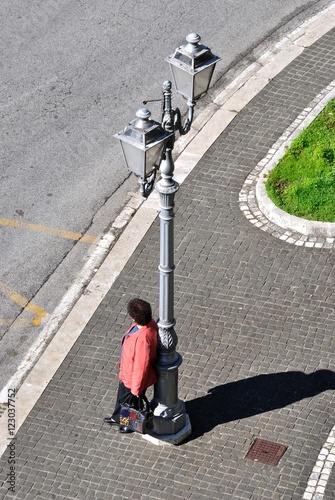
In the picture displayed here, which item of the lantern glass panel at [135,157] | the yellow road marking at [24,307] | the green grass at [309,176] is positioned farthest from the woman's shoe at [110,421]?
the green grass at [309,176]

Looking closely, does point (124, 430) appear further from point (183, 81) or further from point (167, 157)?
point (183, 81)

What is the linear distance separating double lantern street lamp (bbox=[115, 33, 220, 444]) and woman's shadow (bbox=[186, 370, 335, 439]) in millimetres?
473

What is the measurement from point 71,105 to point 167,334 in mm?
6224

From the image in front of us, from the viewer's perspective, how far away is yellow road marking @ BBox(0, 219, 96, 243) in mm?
12916

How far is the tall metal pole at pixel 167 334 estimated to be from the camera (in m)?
8.73

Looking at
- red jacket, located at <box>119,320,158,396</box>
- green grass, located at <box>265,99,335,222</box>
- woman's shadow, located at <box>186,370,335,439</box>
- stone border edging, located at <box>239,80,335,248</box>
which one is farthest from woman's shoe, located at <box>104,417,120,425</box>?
green grass, located at <box>265,99,335,222</box>

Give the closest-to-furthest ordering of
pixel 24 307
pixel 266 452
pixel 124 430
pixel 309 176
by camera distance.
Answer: pixel 266 452
pixel 124 430
pixel 24 307
pixel 309 176

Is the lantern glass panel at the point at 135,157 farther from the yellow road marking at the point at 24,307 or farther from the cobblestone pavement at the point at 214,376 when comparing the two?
the yellow road marking at the point at 24,307

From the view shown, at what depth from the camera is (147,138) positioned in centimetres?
817

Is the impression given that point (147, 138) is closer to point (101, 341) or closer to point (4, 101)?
point (101, 341)

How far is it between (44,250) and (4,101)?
3352 mm

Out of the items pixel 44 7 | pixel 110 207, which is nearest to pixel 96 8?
pixel 44 7

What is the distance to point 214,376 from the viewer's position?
1086cm

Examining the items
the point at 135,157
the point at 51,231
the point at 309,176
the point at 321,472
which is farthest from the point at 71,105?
the point at 321,472
